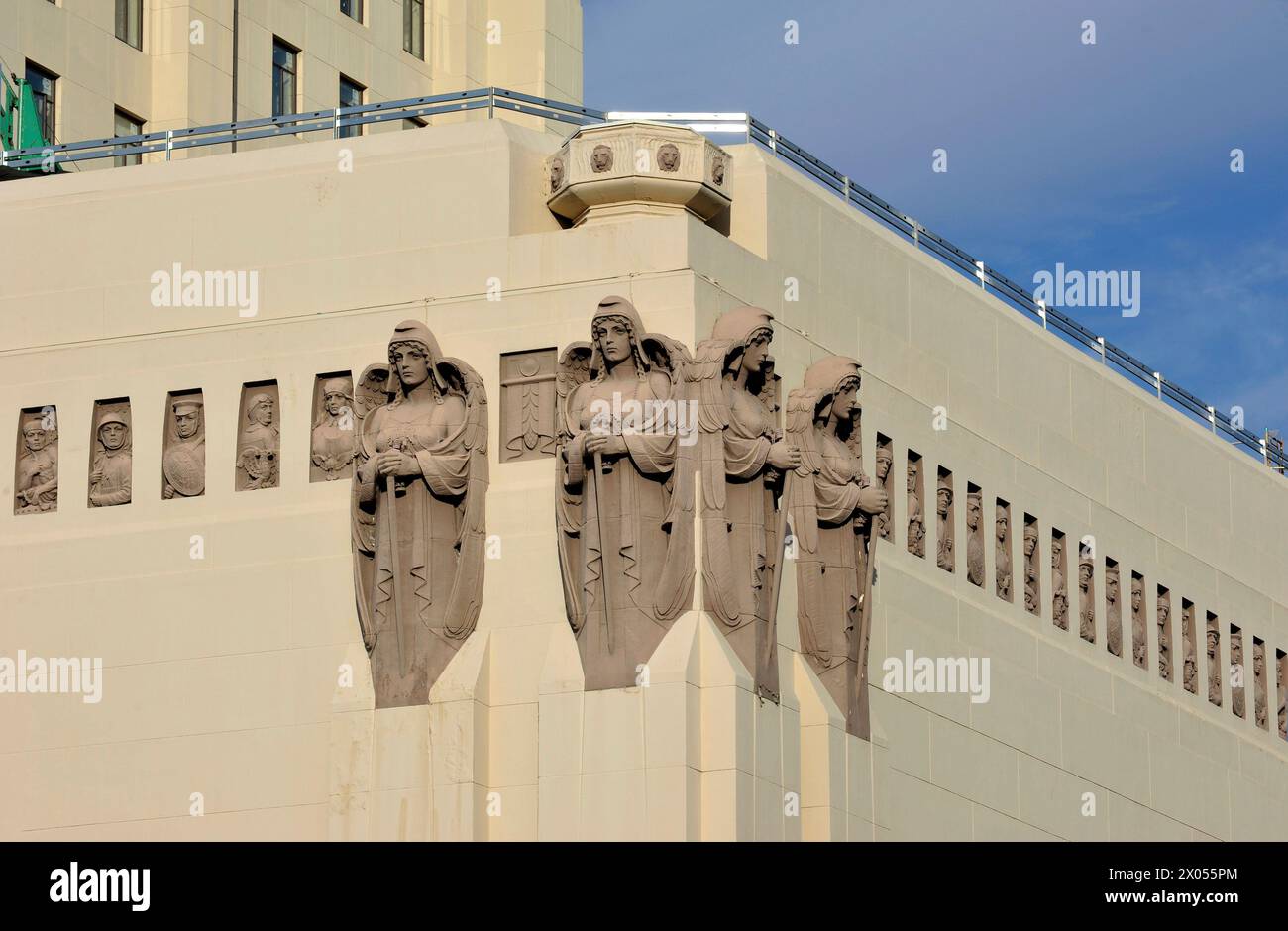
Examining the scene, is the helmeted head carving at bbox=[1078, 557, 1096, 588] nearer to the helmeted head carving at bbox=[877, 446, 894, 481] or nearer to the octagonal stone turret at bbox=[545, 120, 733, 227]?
the helmeted head carving at bbox=[877, 446, 894, 481]

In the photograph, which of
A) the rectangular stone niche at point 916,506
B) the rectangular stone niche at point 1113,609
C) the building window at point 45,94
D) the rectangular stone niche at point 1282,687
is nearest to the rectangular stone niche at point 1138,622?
the rectangular stone niche at point 1113,609

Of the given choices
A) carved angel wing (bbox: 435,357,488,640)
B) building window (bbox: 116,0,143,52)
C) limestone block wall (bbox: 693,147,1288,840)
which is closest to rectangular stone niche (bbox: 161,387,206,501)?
carved angel wing (bbox: 435,357,488,640)

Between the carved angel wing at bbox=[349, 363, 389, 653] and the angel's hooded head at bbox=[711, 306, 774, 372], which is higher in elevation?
the angel's hooded head at bbox=[711, 306, 774, 372]

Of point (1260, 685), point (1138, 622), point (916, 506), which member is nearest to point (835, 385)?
point (916, 506)

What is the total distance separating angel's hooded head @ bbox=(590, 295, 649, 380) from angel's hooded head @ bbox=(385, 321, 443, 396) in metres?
1.95

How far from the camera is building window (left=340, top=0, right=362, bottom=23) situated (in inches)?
2290

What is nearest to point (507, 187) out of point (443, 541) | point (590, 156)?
point (590, 156)

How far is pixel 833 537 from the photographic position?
126 ft

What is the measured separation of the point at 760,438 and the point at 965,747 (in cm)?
646

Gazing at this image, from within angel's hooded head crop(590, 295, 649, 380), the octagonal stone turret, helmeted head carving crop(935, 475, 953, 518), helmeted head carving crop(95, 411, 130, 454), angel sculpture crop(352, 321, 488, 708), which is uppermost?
the octagonal stone turret

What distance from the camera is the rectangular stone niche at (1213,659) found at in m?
49.1

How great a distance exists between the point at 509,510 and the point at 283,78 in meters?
20.8

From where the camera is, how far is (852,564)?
38.5 m
